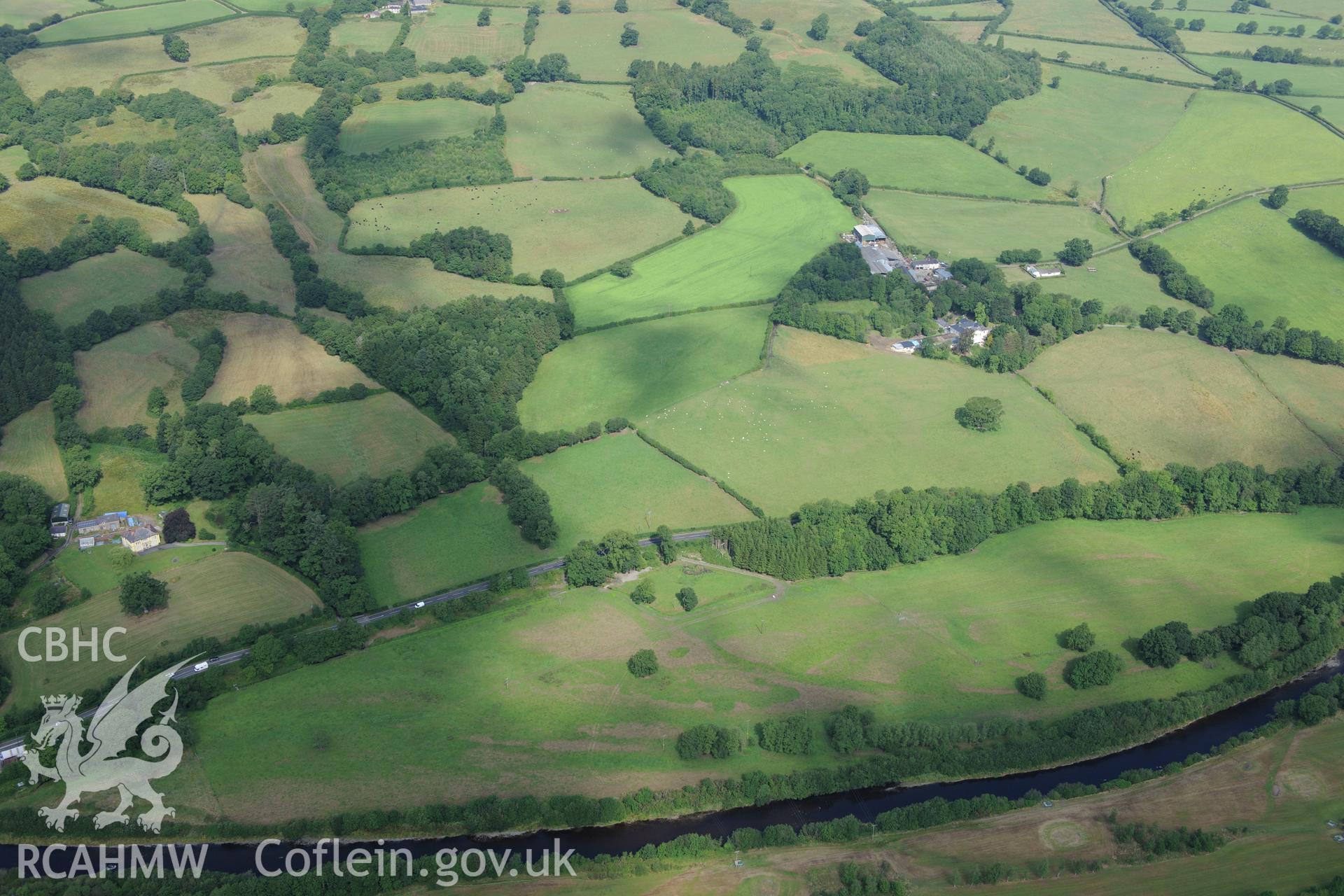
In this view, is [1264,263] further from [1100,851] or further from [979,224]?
[1100,851]

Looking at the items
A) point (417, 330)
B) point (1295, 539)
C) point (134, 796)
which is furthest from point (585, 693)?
point (1295, 539)

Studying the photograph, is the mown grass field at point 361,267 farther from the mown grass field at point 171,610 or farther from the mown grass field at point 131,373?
the mown grass field at point 171,610

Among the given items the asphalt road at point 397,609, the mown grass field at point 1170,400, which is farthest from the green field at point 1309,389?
the asphalt road at point 397,609

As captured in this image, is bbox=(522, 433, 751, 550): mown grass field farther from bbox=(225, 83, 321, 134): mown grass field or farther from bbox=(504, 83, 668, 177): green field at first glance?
bbox=(225, 83, 321, 134): mown grass field

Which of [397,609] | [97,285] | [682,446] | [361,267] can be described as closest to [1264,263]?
[682,446]

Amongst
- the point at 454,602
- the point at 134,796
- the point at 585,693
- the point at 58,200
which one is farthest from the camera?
the point at 58,200

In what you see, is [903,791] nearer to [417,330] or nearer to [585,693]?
[585,693]
